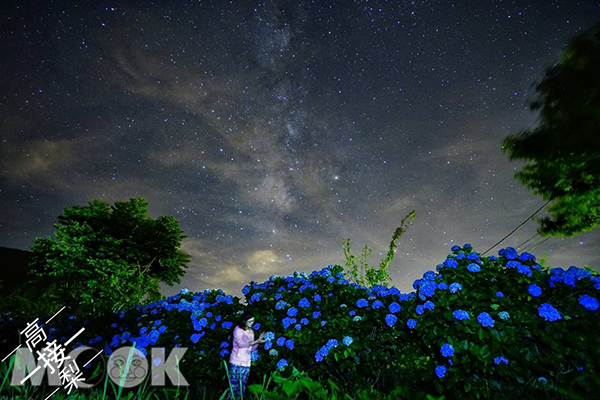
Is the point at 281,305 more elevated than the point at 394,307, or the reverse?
the point at 281,305

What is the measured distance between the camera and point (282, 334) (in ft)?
14.0

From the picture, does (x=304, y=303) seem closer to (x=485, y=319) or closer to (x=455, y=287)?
(x=455, y=287)

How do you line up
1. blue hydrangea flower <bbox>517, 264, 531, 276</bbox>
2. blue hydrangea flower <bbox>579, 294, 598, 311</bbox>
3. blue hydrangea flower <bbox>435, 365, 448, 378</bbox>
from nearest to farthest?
1. blue hydrangea flower <bbox>579, 294, 598, 311</bbox>
2. blue hydrangea flower <bbox>435, 365, 448, 378</bbox>
3. blue hydrangea flower <bbox>517, 264, 531, 276</bbox>

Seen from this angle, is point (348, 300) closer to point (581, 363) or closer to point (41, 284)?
point (581, 363)

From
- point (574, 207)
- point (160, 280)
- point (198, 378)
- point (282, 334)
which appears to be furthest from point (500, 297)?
point (160, 280)

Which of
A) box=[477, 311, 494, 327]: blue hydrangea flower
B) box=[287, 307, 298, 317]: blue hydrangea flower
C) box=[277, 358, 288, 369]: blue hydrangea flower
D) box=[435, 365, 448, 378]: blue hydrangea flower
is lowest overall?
box=[435, 365, 448, 378]: blue hydrangea flower

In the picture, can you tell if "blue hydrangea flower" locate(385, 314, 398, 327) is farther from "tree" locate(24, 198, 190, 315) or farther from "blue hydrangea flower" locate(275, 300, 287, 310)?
"tree" locate(24, 198, 190, 315)

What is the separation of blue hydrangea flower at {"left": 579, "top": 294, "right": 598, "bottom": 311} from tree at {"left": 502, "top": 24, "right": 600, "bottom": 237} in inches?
156

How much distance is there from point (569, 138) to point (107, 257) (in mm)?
17931

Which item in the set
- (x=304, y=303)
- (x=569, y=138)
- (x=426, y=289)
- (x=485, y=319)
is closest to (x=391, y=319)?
(x=426, y=289)

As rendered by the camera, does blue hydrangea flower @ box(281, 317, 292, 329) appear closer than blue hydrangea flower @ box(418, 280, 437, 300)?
No

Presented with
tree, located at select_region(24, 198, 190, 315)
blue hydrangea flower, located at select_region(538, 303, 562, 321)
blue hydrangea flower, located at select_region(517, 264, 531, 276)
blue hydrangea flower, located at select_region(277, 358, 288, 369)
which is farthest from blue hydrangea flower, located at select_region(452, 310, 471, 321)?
tree, located at select_region(24, 198, 190, 315)

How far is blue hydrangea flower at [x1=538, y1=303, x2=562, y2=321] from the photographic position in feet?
9.54

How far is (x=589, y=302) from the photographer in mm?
2867
